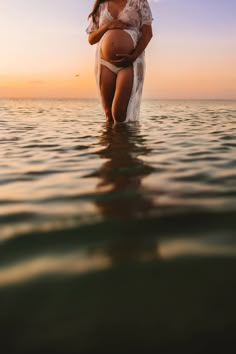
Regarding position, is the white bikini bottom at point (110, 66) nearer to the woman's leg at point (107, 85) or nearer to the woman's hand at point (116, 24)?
the woman's leg at point (107, 85)

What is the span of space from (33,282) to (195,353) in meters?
0.53

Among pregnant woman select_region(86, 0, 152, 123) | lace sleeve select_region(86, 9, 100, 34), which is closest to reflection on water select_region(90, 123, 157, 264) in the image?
pregnant woman select_region(86, 0, 152, 123)

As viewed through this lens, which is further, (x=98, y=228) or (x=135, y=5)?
(x=135, y=5)

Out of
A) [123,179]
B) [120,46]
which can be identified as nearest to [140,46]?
[120,46]

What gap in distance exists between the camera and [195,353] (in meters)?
0.75

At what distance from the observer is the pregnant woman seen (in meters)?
5.75

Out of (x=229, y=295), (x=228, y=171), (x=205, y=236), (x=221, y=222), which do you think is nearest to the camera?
(x=229, y=295)

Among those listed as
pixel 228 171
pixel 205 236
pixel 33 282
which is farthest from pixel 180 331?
pixel 228 171

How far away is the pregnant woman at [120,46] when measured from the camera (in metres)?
5.75

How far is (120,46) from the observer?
5703 mm

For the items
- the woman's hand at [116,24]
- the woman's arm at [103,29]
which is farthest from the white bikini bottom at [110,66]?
the woman's hand at [116,24]

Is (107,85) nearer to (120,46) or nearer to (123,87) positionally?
(123,87)

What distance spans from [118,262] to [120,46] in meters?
5.16

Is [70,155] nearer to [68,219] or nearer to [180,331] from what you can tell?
[68,219]
